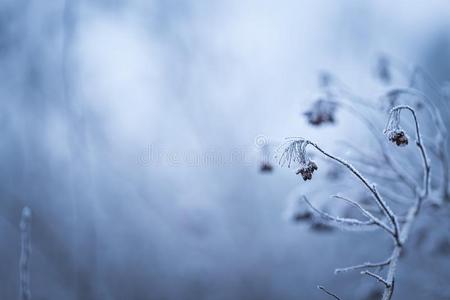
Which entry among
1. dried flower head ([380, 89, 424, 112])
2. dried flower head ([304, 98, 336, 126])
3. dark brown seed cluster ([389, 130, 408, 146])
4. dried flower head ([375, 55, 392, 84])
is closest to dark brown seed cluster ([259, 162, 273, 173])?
dried flower head ([304, 98, 336, 126])

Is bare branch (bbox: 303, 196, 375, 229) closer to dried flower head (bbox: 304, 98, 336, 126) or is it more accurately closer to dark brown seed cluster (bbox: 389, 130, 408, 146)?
dark brown seed cluster (bbox: 389, 130, 408, 146)

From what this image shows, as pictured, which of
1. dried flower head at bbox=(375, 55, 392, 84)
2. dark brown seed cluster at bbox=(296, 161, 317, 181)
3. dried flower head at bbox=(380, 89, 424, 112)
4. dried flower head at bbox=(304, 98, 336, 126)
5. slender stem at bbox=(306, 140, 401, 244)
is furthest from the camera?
dried flower head at bbox=(375, 55, 392, 84)

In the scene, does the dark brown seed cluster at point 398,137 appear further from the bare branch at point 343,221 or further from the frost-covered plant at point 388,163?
the bare branch at point 343,221

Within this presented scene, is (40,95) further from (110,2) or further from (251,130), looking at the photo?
Answer: (251,130)

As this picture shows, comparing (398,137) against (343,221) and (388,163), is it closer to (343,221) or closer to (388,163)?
(343,221)

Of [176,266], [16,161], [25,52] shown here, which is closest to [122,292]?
[176,266]

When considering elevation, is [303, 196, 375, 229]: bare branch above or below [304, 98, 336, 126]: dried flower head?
below

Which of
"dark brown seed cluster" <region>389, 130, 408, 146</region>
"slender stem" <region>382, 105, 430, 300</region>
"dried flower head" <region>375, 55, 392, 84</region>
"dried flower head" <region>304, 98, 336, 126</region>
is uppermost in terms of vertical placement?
"dried flower head" <region>375, 55, 392, 84</region>
